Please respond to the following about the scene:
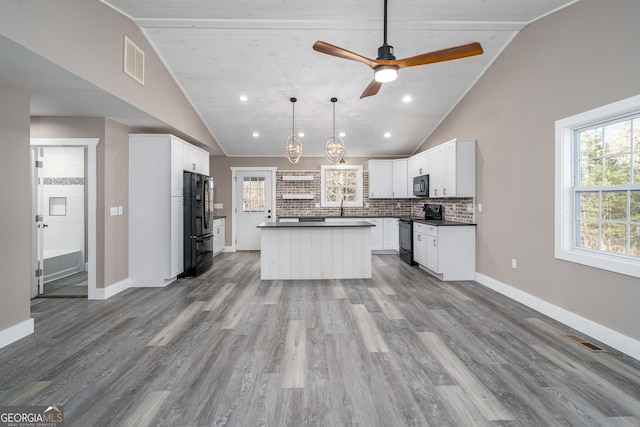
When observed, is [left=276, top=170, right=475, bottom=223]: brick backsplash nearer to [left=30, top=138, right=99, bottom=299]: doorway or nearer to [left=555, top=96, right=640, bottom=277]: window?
[left=30, top=138, right=99, bottom=299]: doorway

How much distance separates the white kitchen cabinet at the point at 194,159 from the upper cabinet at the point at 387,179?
12.6 ft

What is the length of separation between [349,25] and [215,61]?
2.02 metres

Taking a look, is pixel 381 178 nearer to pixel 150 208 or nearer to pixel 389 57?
pixel 389 57

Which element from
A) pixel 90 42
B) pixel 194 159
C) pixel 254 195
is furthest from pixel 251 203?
pixel 90 42

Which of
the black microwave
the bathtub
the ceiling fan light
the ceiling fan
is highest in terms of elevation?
→ the ceiling fan

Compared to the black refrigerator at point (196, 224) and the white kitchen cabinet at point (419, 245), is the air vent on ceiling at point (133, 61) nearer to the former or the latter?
the black refrigerator at point (196, 224)

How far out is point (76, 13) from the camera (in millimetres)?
2660

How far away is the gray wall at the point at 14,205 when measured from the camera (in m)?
2.71

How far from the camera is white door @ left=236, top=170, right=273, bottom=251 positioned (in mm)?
7852

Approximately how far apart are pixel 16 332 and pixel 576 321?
5394 mm

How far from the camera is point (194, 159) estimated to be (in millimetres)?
5480

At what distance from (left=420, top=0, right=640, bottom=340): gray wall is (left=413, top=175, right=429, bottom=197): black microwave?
1220 mm

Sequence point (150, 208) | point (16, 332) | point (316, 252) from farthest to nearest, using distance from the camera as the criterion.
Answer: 1. point (316, 252)
2. point (150, 208)
3. point (16, 332)

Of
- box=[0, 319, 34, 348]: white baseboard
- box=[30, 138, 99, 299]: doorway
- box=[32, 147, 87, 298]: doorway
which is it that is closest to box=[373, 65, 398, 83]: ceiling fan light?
box=[0, 319, 34, 348]: white baseboard
